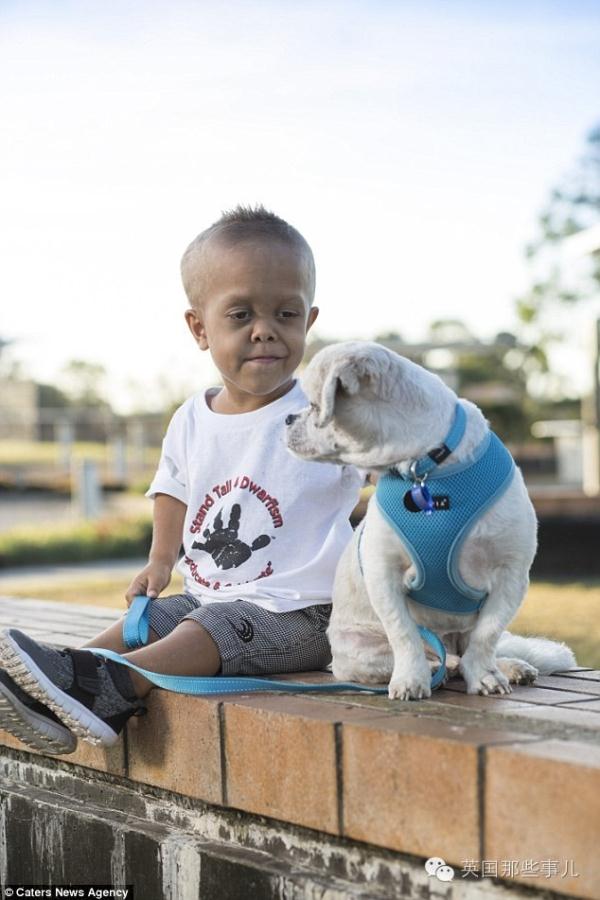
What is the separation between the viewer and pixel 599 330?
14.3 m

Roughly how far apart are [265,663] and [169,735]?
1.15ft

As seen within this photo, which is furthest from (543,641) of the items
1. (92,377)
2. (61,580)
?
(92,377)

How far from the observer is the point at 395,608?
2365 mm

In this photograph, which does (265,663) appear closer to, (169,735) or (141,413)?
(169,735)

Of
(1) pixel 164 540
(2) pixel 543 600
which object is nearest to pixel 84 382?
(2) pixel 543 600

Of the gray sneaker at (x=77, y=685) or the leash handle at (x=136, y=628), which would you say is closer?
the gray sneaker at (x=77, y=685)

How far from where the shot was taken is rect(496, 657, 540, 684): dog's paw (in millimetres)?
2516

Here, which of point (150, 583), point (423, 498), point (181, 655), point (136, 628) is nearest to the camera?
point (423, 498)

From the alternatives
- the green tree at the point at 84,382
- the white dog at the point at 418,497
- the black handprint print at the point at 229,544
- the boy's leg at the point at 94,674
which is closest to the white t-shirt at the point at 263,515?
the black handprint print at the point at 229,544

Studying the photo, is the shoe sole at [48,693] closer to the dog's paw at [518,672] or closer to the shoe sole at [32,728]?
the shoe sole at [32,728]

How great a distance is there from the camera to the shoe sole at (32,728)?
2.37 metres

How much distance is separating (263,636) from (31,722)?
61cm

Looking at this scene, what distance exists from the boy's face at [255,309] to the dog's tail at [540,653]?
0.90 meters

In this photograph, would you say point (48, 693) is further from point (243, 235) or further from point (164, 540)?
point (243, 235)
